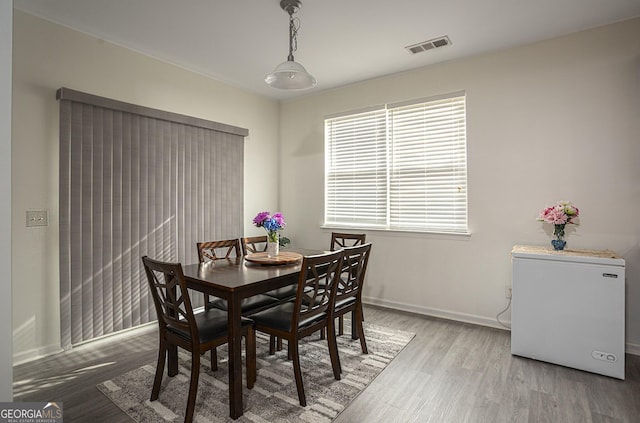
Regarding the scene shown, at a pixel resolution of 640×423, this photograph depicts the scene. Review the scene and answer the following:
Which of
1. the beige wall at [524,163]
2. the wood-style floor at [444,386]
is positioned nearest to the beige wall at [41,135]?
the wood-style floor at [444,386]

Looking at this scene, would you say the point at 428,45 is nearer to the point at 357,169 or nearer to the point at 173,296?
the point at 357,169

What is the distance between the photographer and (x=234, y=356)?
187cm

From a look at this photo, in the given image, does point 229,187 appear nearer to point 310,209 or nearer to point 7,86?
point 310,209

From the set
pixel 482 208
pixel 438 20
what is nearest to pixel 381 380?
pixel 482 208

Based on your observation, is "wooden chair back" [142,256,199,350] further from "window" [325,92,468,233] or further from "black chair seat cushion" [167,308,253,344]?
"window" [325,92,468,233]

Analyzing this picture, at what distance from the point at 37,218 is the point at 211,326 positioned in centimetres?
182

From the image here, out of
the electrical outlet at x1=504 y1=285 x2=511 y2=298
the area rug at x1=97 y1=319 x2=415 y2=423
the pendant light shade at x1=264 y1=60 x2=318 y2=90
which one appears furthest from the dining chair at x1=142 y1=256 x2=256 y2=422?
the electrical outlet at x1=504 y1=285 x2=511 y2=298

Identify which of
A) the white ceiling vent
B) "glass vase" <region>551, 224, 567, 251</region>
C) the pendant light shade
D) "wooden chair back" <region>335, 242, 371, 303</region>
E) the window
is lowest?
"wooden chair back" <region>335, 242, 371, 303</region>

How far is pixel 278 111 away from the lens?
493 cm

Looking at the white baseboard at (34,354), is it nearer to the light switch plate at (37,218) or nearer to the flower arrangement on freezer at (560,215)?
the light switch plate at (37,218)

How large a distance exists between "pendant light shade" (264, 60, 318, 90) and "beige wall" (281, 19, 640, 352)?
67.5 inches

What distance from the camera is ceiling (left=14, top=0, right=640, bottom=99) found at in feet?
8.34

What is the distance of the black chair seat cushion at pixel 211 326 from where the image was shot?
1.93 meters

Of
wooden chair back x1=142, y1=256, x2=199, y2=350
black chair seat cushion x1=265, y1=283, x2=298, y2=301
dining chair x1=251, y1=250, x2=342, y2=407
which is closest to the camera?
wooden chair back x1=142, y1=256, x2=199, y2=350
